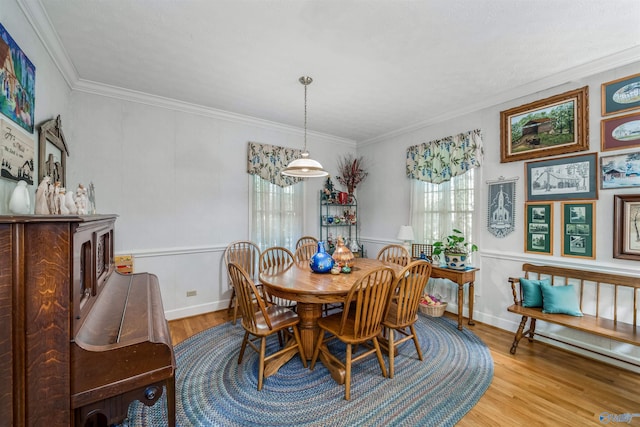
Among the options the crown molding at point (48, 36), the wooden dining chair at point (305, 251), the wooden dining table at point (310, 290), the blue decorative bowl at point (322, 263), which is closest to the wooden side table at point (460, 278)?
the wooden dining table at point (310, 290)

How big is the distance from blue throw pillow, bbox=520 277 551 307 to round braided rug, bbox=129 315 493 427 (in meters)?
0.59

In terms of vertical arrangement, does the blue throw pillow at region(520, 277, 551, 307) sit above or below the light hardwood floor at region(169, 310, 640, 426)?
above

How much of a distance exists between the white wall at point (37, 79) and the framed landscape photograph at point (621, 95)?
4277 millimetres

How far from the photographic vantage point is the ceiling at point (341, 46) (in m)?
1.72

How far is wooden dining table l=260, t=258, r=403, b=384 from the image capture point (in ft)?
6.52

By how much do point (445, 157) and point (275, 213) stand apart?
2412 mm

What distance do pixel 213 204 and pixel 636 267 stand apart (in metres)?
4.20

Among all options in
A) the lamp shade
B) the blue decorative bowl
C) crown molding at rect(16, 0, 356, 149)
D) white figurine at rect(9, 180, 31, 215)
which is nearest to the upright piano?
white figurine at rect(9, 180, 31, 215)

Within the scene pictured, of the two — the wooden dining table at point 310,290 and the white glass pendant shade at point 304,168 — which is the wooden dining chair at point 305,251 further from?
the white glass pendant shade at point 304,168

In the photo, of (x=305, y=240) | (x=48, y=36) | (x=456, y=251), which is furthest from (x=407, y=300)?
(x=48, y=36)

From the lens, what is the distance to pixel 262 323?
7.02ft

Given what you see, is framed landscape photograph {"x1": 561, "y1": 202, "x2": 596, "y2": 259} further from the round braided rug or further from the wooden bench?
the round braided rug

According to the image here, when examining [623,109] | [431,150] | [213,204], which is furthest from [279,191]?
[623,109]

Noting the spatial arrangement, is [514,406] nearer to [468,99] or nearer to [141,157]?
[468,99]
